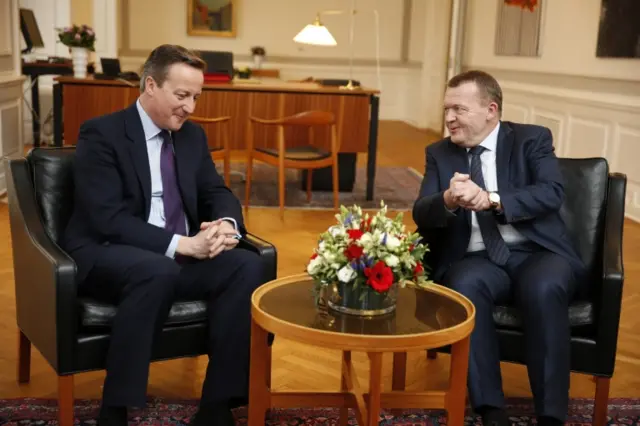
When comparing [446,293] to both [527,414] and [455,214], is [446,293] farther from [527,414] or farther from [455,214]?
[527,414]

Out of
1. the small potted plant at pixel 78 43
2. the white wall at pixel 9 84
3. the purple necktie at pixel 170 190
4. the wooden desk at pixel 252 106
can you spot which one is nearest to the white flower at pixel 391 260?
the purple necktie at pixel 170 190

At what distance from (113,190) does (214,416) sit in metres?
0.79

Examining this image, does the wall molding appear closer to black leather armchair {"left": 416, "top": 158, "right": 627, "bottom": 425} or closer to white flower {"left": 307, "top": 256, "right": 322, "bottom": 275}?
black leather armchair {"left": 416, "top": 158, "right": 627, "bottom": 425}

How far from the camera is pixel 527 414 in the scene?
281 centimetres

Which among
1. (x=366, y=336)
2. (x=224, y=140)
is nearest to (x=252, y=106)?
(x=224, y=140)

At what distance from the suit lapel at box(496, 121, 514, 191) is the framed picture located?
33.8 ft

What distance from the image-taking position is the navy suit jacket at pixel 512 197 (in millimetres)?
2791

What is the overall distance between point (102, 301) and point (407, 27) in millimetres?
11332

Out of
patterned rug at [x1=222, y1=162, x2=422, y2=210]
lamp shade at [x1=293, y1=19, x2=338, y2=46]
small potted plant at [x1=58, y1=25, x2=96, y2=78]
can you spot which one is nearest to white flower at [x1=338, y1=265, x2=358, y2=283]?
patterned rug at [x1=222, y1=162, x2=422, y2=210]

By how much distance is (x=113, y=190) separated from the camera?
8.84ft

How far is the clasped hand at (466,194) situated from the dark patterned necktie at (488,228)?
169mm

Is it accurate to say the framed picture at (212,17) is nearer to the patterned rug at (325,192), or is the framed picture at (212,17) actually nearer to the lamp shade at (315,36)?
the patterned rug at (325,192)

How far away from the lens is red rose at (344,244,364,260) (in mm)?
2156

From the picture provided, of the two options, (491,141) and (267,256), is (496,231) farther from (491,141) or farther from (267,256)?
(267,256)
